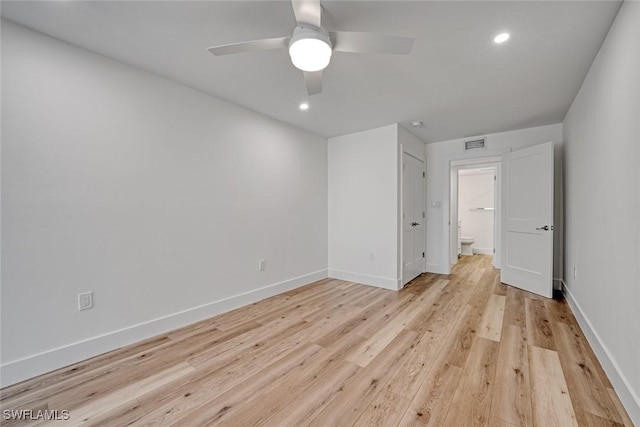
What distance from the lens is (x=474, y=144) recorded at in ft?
14.3

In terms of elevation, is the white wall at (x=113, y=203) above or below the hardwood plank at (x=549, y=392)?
above

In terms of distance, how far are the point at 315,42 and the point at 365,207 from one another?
2.85 metres

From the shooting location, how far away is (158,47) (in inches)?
79.3

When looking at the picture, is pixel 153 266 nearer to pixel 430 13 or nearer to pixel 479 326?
pixel 430 13

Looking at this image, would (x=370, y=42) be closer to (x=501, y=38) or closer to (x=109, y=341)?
(x=501, y=38)


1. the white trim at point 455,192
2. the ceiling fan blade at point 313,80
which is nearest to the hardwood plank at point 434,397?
the ceiling fan blade at point 313,80

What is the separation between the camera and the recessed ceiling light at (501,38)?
1.84m

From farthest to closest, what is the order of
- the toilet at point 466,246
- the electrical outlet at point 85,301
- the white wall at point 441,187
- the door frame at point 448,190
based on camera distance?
the toilet at point 466,246
the door frame at point 448,190
the white wall at point 441,187
the electrical outlet at point 85,301

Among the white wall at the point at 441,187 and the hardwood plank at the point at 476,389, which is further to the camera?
the white wall at the point at 441,187

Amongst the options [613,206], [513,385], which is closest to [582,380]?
[513,385]

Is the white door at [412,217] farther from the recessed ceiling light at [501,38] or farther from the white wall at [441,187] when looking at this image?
the recessed ceiling light at [501,38]

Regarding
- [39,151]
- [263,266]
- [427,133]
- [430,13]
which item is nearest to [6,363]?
[39,151]

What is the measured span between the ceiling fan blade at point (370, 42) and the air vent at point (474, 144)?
346 centimetres

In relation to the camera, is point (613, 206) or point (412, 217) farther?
point (412, 217)
